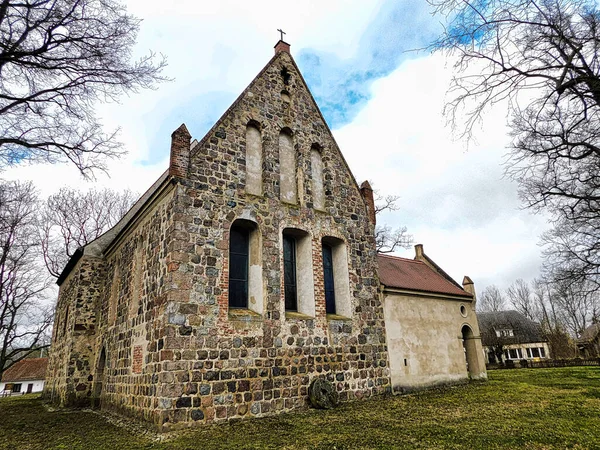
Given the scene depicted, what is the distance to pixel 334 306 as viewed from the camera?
12031 millimetres

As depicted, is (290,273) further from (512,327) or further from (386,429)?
(512,327)

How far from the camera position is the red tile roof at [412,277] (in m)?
14.2

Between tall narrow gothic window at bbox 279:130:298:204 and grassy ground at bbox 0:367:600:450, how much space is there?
628cm

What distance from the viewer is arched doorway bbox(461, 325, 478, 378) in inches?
650

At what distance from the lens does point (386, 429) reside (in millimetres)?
7465

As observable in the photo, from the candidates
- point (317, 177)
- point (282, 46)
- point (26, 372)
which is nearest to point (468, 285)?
point (317, 177)

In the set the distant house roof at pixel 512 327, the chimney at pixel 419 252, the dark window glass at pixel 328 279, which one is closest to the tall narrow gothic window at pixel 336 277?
the dark window glass at pixel 328 279

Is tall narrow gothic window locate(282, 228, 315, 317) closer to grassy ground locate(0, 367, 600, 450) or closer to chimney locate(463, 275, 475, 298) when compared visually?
grassy ground locate(0, 367, 600, 450)

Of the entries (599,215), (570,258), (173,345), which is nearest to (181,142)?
(173,345)

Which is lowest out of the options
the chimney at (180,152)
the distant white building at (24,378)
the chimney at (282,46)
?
the distant white building at (24,378)

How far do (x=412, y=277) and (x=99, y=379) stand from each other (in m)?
12.9

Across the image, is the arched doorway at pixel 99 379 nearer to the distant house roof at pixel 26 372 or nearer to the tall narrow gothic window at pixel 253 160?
the tall narrow gothic window at pixel 253 160

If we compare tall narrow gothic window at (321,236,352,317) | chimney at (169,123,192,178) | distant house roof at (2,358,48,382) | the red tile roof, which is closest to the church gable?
chimney at (169,123,192,178)

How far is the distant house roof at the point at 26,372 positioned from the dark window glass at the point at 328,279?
4932 centimetres
